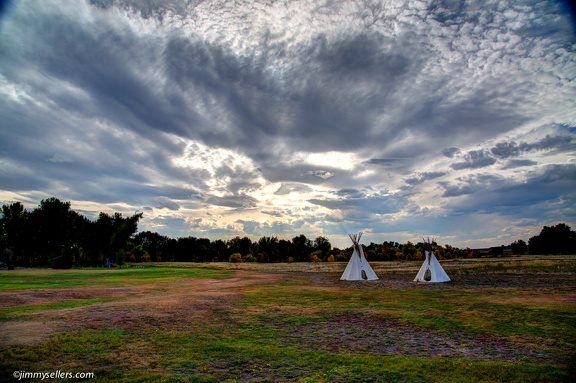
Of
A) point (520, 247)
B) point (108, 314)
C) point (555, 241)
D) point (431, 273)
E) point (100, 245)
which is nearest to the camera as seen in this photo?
point (108, 314)

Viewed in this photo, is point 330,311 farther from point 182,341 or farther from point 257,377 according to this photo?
point 257,377

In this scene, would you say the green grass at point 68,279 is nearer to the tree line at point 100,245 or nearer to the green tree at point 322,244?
the tree line at point 100,245

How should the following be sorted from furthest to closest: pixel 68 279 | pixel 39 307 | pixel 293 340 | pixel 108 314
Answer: pixel 68 279 < pixel 39 307 < pixel 108 314 < pixel 293 340

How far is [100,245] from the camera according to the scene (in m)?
74.7

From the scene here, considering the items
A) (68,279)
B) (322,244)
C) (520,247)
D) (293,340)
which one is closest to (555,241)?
(520,247)

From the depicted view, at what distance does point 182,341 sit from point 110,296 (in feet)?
44.5

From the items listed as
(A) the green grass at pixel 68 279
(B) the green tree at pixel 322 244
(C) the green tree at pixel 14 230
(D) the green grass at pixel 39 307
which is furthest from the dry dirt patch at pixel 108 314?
(B) the green tree at pixel 322 244

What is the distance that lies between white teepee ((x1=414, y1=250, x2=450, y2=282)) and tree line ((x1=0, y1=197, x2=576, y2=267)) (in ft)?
146

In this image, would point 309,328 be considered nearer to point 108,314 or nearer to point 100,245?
point 108,314

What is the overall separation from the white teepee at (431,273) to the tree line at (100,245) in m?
44.6

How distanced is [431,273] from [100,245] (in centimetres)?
7274

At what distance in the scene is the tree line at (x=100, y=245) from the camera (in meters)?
70.7

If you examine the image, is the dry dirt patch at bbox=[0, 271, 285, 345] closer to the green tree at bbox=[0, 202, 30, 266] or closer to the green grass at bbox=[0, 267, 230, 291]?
the green grass at bbox=[0, 267, 230, 291]

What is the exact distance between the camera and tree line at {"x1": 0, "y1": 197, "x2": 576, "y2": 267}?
70688 millimetres
